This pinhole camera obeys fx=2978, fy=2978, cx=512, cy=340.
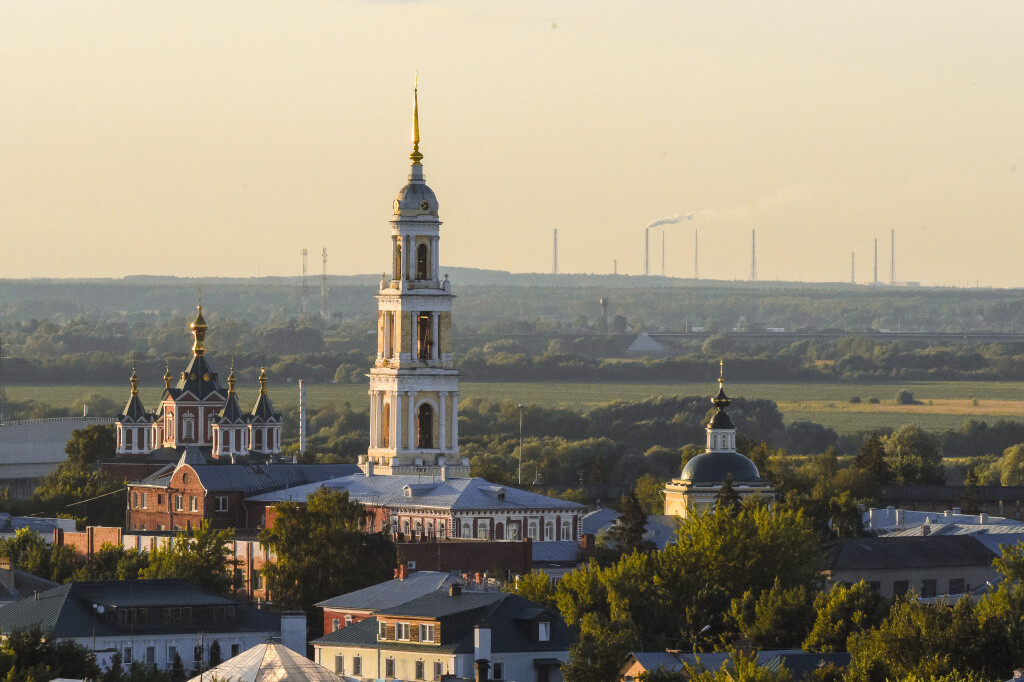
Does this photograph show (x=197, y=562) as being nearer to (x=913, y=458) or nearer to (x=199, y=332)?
(x=199, y=332)

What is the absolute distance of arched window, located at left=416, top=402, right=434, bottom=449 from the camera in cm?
11606

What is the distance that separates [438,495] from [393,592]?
21389 mm

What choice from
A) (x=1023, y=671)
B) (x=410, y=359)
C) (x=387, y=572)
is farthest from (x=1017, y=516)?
(x=1023, y=671)

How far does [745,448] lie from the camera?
132m

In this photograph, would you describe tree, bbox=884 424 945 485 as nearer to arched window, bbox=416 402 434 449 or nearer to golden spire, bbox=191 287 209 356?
golden spire, bbox=191 287 209 356

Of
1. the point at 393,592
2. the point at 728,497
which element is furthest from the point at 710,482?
the point at 393,592

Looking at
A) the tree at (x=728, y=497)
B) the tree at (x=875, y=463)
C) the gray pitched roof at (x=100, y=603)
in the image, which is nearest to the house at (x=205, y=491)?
the tree at (x=728, y=497)

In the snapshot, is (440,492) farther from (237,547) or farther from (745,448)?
(745,448)

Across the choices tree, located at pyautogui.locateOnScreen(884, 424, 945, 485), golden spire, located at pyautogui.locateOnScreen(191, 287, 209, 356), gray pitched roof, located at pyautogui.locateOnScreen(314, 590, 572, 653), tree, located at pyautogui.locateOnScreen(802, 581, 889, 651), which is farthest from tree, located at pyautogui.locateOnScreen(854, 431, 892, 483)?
gray pitched roof, located at pyautogui.locateOnScreen(314, 590, 572, 653)

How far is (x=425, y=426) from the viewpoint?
382 ft

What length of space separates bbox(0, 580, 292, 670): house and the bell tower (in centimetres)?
2980

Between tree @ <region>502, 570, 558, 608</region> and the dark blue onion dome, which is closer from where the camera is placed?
tree @ <region>502, 570, 558, 608</region>

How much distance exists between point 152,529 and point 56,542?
7.09 meters

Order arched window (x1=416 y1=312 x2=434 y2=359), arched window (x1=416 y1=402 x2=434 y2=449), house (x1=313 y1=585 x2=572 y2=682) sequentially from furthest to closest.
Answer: arched window (x1=416 y1=312 x2=434 y2=359) → arched window (x1=416 y1=402 x2=434 y2=449) → house (x1=313 y1=585 x2=572 y2=682)
